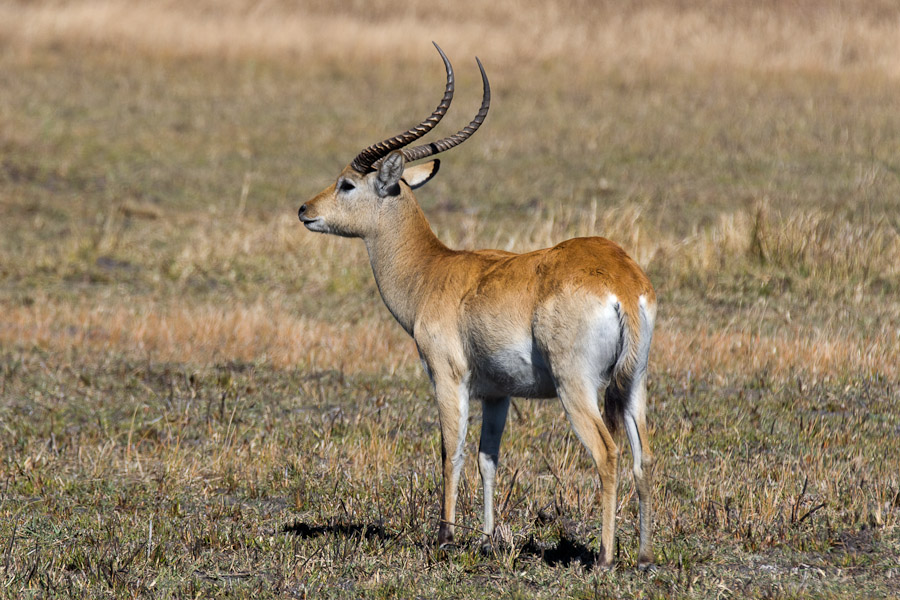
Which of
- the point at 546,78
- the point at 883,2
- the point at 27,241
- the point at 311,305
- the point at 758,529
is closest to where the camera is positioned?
the point at 758,529

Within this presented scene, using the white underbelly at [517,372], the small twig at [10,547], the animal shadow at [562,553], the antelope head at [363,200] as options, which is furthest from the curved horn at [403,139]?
the small twig at [10,547]

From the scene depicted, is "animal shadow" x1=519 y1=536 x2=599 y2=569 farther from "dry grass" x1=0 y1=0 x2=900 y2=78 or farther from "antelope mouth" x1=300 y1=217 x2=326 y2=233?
"dry grass" x1=0 y1=0 x2=900 y2=78

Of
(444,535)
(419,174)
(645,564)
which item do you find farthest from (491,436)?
(419,174)

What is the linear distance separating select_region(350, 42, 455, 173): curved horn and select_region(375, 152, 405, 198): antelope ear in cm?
7

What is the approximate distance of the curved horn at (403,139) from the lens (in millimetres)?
6609

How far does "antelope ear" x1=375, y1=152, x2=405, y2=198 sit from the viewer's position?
6.75 meters

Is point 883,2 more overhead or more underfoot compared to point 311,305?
more overhead

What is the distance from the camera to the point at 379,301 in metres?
13.9

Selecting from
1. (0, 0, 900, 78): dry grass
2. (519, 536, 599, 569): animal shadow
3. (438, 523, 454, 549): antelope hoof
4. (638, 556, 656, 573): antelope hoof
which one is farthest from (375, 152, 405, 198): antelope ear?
(0, 0, 900, 78): dry grass

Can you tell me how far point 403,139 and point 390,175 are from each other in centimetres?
29

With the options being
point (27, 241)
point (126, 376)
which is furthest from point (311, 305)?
point (27, 241)

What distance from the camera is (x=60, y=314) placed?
12.6m

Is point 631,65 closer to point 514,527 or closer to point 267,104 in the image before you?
point 267,104

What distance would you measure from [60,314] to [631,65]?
18.7 metres
